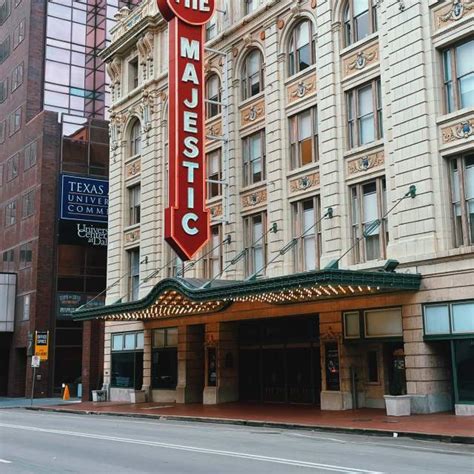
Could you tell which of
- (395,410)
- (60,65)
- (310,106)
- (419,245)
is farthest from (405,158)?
(60,65)

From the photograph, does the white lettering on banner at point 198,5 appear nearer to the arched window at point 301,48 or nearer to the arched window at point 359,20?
the arched window at point 301,48

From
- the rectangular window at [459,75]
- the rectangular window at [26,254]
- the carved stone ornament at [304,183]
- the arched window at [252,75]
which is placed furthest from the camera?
the rectangular window at [26,254]

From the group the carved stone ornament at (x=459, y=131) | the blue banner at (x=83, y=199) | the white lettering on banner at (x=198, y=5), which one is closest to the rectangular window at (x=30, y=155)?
the blue banner at (x=83, y=199)

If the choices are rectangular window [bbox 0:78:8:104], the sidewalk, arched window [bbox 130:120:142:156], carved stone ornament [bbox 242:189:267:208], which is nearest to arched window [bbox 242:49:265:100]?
carved stone ornament [bbox 242:189:267:208]

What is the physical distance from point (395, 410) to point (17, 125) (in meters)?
40.1

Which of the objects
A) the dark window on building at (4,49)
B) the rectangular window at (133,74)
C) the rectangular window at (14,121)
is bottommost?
the rectangular window at (133,74)

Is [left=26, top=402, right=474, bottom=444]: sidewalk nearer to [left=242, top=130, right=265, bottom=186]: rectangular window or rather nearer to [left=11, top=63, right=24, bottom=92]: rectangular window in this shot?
[left=242, top=130, right=265, bottom=186]: rectangular window

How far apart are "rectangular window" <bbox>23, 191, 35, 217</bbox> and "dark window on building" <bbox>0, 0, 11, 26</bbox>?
16851mm

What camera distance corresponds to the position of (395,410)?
21.8 m

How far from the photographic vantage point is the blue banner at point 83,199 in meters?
47.6

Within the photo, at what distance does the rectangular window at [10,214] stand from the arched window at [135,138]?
15728 millimetres

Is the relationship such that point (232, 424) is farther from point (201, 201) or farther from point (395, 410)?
point (201, 201)

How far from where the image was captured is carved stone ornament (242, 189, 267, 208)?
30031 mm

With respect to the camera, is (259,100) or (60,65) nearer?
(259,100)
